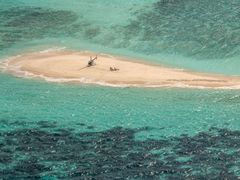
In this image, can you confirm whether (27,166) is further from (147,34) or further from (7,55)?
(147,34)

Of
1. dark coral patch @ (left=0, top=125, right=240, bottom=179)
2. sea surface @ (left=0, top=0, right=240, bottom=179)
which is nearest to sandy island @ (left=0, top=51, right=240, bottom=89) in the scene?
sea surface @ (left=0, top=0, right=240, bottom=179)

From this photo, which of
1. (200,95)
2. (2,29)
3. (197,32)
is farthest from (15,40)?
(200,95)

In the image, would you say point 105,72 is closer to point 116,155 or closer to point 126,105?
point 126,105

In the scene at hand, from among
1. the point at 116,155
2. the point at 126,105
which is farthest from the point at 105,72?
the point at 116,155

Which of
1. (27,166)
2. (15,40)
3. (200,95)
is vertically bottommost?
(27,166)

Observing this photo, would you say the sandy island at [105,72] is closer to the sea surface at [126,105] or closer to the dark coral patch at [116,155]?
the sea surface at [126,105]

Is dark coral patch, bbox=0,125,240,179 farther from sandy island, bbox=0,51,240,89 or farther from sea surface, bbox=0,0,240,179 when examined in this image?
sandy island, bbox=0,51,240,89
